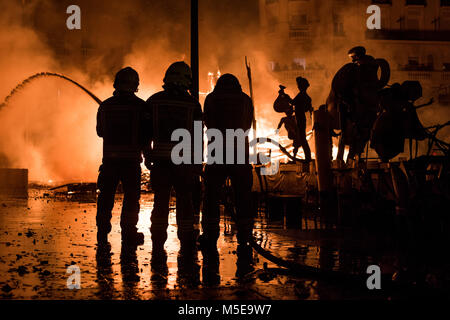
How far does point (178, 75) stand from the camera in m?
7.05

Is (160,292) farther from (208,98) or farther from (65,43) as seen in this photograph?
(65,43)

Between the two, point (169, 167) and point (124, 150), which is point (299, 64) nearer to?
point (124, 150)

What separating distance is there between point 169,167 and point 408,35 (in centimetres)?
4797

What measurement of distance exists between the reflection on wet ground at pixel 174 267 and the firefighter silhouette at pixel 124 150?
1.14ft

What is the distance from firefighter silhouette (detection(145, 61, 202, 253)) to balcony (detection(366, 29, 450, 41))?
44.6 metres

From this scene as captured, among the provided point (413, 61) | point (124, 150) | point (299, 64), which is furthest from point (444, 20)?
point (124, 150)

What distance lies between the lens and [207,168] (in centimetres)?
703

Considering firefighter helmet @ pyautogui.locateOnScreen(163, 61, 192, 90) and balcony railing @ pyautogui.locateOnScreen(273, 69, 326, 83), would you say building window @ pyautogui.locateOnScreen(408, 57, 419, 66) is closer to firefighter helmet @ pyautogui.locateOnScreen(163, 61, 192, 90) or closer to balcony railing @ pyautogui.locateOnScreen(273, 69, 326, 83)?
balcony railing @ pyautogui.locateOnScreen(273, 69, 326, 83)

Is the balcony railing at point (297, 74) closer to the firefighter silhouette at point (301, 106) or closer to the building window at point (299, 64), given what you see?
the building window at point (299, 64)

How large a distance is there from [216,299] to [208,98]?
3527mm

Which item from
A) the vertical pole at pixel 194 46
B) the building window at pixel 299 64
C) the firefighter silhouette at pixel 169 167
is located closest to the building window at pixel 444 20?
the building window at pixel 299 64

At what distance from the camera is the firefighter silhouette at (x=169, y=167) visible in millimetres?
6930

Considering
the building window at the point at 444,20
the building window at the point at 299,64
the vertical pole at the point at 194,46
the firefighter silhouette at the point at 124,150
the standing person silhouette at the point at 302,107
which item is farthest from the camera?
the building window at the point at 444,20

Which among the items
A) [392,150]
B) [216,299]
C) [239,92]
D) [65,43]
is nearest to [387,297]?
[216,299]
